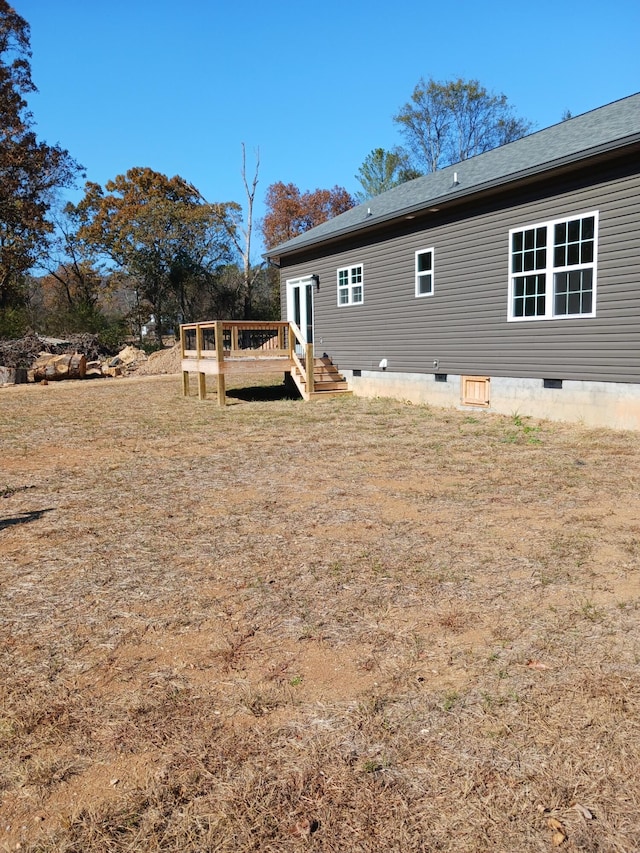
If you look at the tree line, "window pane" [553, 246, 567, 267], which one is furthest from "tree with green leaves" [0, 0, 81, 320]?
"window pane" [553, 246, 567, 267]

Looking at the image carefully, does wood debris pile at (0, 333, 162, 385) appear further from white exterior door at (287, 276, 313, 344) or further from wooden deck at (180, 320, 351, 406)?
white exterior door at (287, 276, 313, 344)

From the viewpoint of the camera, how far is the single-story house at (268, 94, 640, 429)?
8.98 meters

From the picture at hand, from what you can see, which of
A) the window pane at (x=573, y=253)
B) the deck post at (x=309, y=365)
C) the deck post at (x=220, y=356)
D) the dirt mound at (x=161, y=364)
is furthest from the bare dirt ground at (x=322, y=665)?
the dirt mound at (x=161, y=364)

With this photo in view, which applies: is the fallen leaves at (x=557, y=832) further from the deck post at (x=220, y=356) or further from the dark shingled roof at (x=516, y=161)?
the deck post at (x=220, y=356)

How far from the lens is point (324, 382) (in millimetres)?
14883

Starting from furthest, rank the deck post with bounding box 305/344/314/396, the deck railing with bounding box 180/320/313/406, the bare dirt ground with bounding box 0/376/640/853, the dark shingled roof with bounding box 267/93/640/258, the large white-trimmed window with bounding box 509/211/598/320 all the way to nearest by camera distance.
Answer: the deck post with bounding box 305/344/314/396 < the deck railing with bounding box 180/320/313/406 < the large white-trimmed window with bounding box 509/211/598/320 < the dark shingled roof with bounding box 267/93/640/258 < the bare dirt ground with bounding box 0/376/640/853

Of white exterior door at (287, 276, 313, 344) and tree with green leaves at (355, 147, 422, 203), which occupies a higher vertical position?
tree with green leaves at (355, 147, 422, 203)

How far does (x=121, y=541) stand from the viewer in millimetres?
4688

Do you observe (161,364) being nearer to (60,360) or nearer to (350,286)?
(60,360)

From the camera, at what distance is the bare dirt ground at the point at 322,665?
2.01 meters

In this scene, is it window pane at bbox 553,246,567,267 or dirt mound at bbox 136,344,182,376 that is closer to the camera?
window pane at bbox 553,246,567,267

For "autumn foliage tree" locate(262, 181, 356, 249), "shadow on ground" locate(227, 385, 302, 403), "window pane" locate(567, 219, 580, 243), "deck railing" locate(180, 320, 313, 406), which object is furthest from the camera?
"autumn foliage tree" locate(262, 181, 356, 249)

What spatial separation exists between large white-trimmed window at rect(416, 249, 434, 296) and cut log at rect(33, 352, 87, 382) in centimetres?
1289

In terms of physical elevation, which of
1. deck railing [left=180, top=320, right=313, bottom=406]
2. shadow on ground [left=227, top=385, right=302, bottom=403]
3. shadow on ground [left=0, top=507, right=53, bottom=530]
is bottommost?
shadow on ground [left=0, top=507, right=53, bottom=530]
